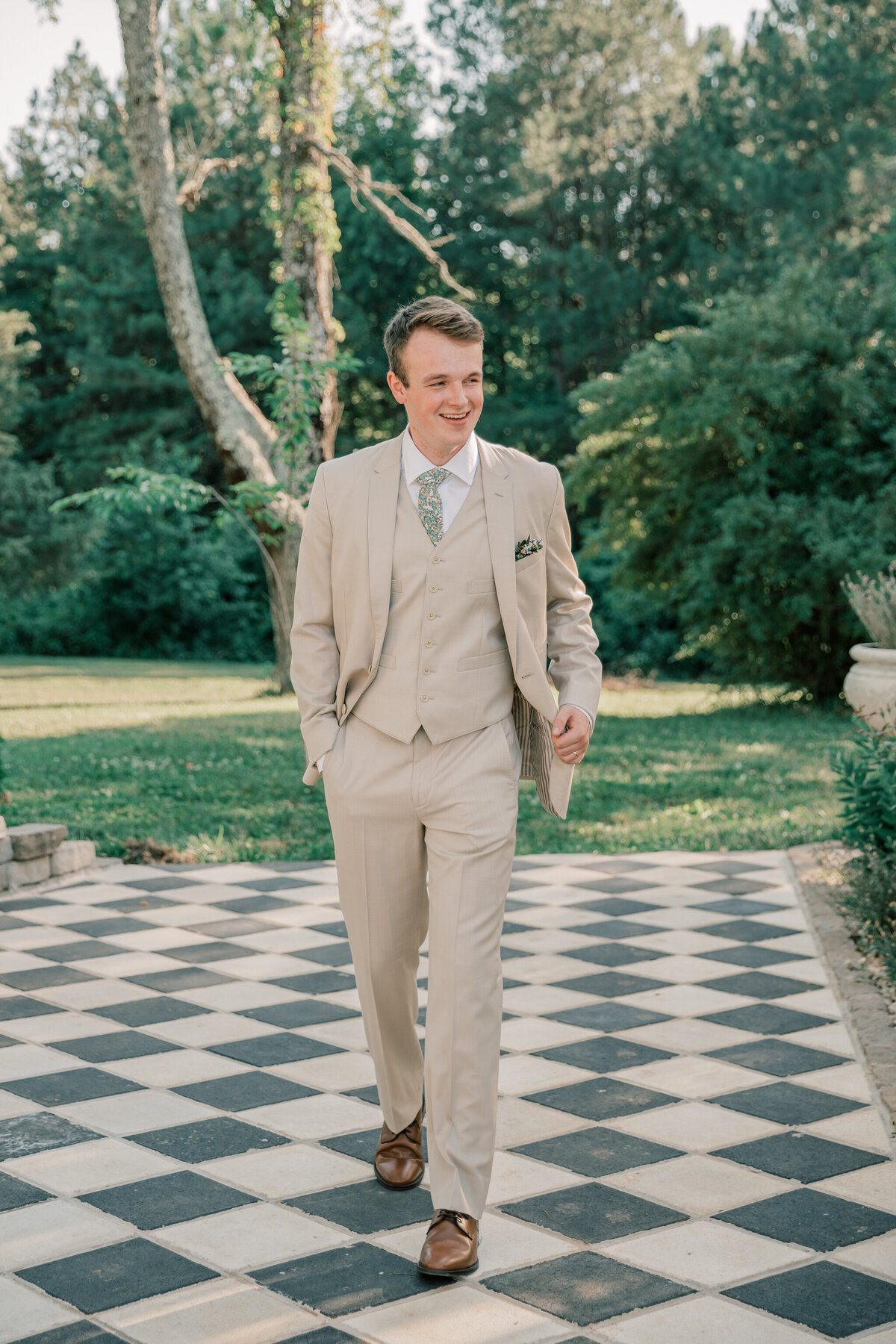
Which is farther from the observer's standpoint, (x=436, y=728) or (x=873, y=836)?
(x=873, y=836)

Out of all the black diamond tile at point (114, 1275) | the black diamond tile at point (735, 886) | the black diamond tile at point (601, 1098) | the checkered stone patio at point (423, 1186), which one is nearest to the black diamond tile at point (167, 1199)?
the checkered stone patio at point (423, 1186)

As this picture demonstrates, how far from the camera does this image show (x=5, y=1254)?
2.93m

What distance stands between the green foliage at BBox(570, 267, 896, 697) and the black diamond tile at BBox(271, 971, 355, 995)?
1088 centimetres

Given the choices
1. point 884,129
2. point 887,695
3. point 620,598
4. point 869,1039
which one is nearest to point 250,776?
point 887,695

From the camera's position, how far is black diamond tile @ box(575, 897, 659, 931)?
6.17 m

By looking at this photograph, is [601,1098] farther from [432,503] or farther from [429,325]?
[429,325]

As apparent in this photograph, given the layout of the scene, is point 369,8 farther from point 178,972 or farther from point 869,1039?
point 869,1039

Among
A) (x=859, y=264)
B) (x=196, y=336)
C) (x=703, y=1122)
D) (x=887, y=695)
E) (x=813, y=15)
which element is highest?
(x=813, y=15)

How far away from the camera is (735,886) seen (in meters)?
6.71

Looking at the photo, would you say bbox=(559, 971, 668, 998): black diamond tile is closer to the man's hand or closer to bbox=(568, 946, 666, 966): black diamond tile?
bbox=(568, 946, 666, 966): black diamond tile

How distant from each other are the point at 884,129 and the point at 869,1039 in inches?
1077

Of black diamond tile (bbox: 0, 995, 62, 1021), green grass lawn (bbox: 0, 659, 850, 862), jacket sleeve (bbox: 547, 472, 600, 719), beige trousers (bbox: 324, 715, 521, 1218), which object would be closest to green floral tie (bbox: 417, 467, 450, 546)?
jacket sleeve (bbox: 547, 472, 600, 719)

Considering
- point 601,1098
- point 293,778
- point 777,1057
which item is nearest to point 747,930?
point 777,1057

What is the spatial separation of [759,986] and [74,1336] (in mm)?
A: 3052
